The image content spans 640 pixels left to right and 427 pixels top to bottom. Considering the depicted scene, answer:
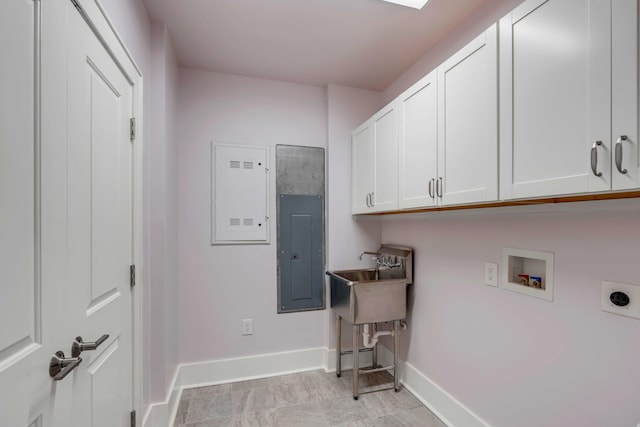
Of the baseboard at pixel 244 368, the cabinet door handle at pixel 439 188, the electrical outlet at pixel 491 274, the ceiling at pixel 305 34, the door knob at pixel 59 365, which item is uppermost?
the ceiling at pixel 305 34


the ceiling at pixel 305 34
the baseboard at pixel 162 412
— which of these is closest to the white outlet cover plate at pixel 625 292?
the ceiling at pixel 305 34

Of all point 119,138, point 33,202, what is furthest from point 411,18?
point 33,202

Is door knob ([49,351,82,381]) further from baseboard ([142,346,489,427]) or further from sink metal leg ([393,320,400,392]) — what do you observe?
sink metal leg ([393,320,400,392])

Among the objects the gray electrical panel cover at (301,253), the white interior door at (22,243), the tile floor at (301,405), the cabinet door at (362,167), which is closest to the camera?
the white interior door at (22,243)

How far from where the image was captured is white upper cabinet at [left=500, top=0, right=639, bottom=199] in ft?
2.76

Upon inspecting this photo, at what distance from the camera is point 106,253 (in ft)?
4.08

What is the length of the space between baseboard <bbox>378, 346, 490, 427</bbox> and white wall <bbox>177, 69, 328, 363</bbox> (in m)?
0.79

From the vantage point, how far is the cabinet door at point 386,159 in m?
2.02

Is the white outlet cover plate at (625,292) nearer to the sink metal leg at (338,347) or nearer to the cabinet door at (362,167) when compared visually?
the cabinet door at (362,167)

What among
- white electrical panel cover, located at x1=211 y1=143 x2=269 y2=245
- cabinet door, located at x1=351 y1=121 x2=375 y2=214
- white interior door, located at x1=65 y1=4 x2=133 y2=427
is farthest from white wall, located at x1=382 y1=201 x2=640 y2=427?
white interior door, located at x1=65 y1=4 x2=133 y2=427

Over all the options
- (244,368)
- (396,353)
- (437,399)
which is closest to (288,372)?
(244,368)

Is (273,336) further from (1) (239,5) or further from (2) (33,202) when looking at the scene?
(1) (239,5)

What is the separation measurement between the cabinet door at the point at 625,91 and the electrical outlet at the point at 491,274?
833 millimetres

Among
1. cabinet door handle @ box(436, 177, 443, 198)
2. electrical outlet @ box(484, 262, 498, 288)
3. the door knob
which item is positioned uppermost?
cabinet door handle @ box(436, 177, 443, 198)
